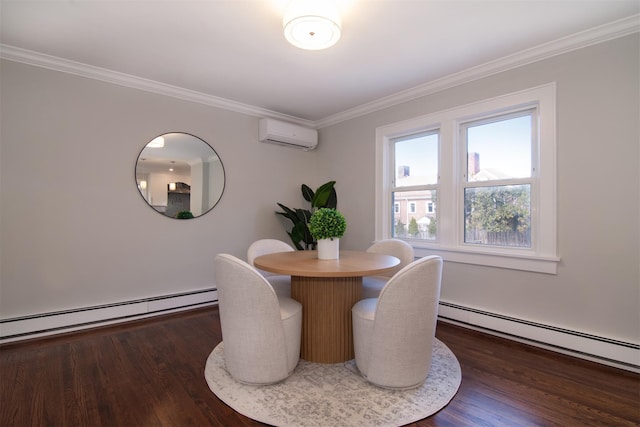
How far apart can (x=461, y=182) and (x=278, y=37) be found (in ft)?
7.12

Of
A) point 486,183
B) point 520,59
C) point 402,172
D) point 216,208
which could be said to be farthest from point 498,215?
point 216,208

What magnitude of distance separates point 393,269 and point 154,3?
2336mm

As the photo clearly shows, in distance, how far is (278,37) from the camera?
2342mm

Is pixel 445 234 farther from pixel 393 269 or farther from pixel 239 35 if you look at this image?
pixel 239 35

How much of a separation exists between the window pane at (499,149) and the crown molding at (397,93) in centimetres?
48

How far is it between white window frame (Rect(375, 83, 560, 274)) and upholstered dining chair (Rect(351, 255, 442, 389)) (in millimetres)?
1323

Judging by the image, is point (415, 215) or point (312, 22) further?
point (415, 215)

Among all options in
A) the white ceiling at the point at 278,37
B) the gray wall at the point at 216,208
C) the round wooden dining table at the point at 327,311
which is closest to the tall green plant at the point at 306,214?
the gray wall at the point at 216,208

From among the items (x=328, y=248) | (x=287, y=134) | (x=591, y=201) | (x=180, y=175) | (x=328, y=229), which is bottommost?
(x=328, y=248)

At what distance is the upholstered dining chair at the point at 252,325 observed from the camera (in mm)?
1765

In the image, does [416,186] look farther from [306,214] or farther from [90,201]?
[90,201]

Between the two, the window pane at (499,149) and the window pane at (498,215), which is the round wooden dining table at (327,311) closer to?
the window pane at (498,215)

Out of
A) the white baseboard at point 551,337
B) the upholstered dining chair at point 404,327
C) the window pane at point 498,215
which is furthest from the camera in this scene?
the window pane at point 498,215

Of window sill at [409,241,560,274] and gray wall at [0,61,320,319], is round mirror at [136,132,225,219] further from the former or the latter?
window sill at [409,241,560,274]
